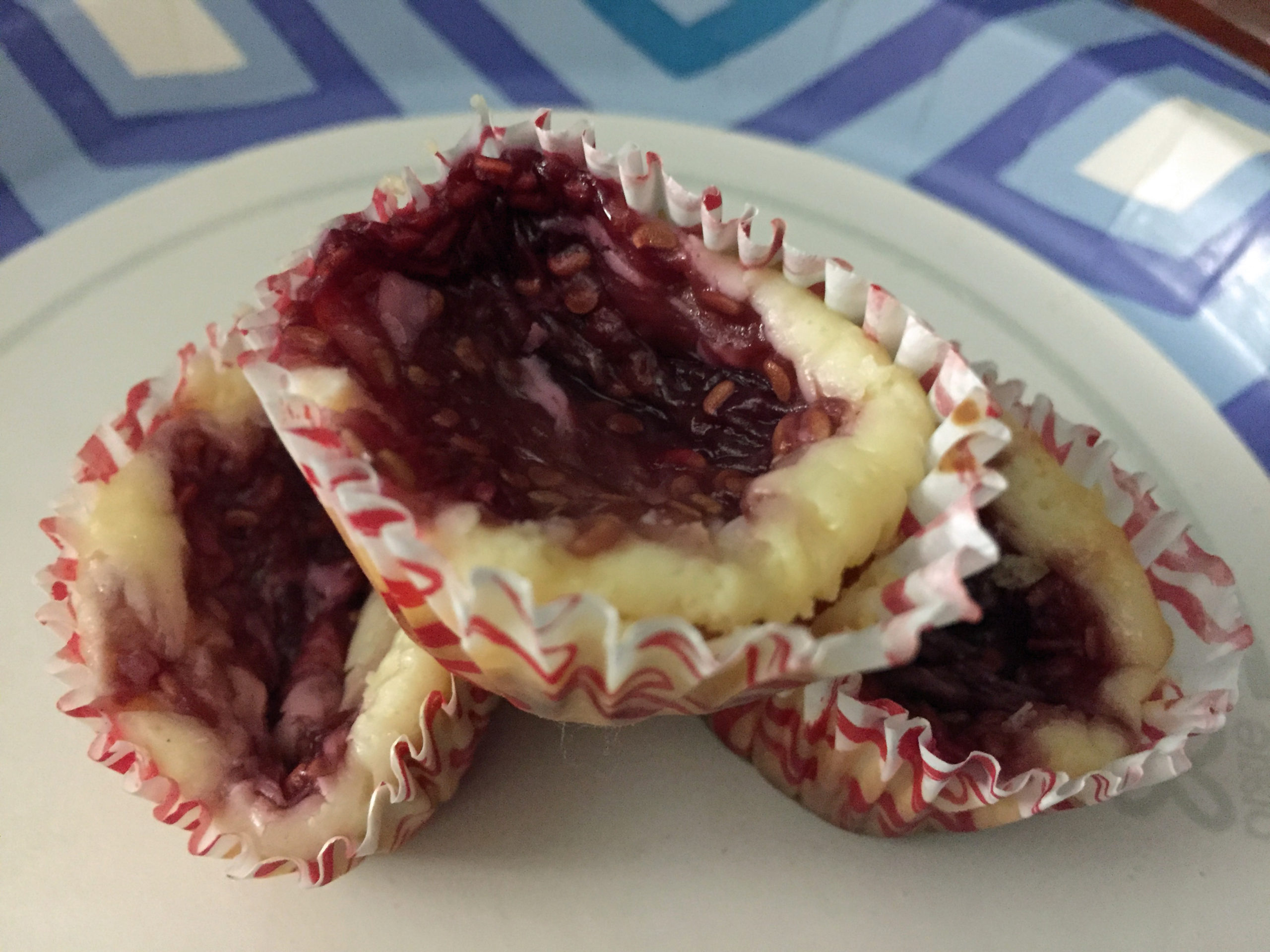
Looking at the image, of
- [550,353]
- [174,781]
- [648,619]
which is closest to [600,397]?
[550,353]

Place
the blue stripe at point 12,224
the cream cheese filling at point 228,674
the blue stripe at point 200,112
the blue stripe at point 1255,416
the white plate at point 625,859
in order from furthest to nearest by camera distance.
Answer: the blue stripe at point 200,112 → the blue stripe at point 12,224 → the blue stripe at point 1255,416 → the white plate at point 625,859 → the cream cheese filling at point 228,674

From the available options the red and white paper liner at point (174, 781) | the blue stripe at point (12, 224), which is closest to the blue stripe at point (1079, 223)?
the red and white paper liner at point (174, 781)

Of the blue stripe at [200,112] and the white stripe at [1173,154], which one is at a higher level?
the blue stripe at [200,112]

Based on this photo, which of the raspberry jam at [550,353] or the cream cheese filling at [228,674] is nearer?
the raspberry jam at [550,353]

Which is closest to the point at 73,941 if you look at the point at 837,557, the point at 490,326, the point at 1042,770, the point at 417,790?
the point at 417,790

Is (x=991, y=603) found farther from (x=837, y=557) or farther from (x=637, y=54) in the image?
(x=637, y=54)

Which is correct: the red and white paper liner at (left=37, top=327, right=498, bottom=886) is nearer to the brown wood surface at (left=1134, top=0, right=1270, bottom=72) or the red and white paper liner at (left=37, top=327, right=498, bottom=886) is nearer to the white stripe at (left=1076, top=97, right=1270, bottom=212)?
the white stripe at (left=1076, top=97, right=1270, bottom=212)

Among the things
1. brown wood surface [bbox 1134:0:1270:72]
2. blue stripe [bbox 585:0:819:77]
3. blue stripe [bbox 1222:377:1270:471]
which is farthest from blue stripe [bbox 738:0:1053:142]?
blue stripe [bbox 1222:377:1270:471]

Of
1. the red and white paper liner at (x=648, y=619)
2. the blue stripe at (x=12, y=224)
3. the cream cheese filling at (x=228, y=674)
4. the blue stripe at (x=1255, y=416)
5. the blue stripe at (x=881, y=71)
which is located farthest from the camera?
the blue stripe at (x=881, y=71)

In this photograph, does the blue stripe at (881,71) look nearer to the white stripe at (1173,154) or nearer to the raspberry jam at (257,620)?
the white stripe at (1173,154)

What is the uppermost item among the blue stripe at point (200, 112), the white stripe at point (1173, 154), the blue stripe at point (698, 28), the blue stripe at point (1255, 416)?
the blue stripe at point (200, 112)
